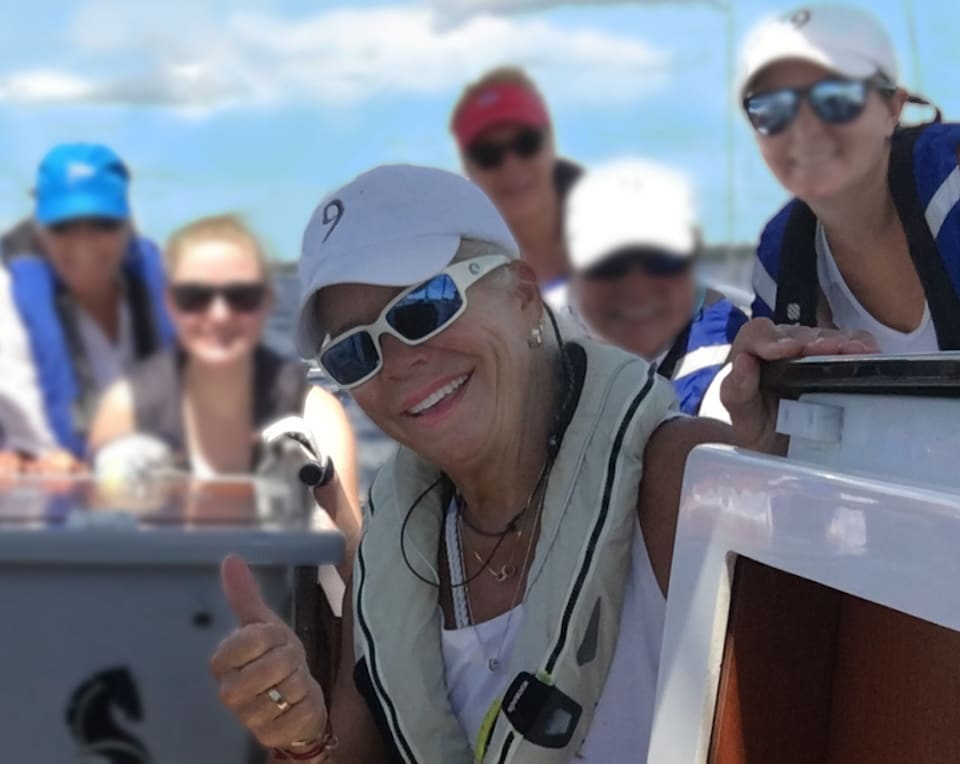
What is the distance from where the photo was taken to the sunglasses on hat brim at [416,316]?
166 centimetres

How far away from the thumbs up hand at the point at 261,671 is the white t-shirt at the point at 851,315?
95 cm

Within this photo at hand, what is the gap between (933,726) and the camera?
3.78 feet

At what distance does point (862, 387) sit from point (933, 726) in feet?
0.90

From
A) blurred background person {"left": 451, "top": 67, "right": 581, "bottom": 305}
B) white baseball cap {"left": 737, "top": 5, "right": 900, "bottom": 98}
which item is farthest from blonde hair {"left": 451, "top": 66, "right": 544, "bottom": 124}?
white baseball cap {"left": 737, "top": 5, "right": 900, "bottom": 98}

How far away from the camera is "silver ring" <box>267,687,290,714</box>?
61.5 inches

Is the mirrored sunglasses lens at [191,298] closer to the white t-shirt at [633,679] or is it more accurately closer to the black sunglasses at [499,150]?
the black sunglasses at [499,150]

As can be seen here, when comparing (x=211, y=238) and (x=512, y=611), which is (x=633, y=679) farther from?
(x=211, y=238)

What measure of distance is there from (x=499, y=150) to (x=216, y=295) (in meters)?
0.81

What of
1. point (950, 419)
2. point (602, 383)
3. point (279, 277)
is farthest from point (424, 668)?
point (279, 277)

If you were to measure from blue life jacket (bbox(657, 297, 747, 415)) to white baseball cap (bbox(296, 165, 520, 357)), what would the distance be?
54cm

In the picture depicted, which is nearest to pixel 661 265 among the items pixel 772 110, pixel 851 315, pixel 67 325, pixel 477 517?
pixel 772 110

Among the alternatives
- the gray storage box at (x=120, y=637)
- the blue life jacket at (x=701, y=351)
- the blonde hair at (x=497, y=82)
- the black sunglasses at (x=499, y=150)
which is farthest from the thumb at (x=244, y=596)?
the blonde hair at (x=497, y=82)

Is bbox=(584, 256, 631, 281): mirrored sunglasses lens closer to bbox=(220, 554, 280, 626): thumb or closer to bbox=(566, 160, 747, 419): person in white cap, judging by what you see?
bbox=(566, 160, 747, 419): person in white cap

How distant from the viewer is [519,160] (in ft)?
12.2
